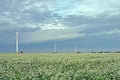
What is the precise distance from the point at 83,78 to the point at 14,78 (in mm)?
2887

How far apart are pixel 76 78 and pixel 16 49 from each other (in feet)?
308

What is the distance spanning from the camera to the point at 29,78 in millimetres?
16266

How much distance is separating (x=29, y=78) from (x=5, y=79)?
1.06m

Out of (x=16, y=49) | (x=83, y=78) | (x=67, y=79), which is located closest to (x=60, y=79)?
(x=67, y=79)

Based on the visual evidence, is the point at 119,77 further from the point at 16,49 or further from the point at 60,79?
the point at 16,49

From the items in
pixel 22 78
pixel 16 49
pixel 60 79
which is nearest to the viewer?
pixel 60 79

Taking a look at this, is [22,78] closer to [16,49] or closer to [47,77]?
[47,77]

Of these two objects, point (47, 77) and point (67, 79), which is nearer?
point (67, 79)

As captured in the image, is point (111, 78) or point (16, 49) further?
point (16, 49)

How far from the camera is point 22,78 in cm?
1647

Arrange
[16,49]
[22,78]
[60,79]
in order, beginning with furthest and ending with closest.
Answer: [16,49], [22,78], [60,79]

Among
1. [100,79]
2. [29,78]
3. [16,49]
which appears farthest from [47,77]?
[16,49]

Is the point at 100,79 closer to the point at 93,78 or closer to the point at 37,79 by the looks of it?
the point at 93,78

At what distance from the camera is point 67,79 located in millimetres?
15891
